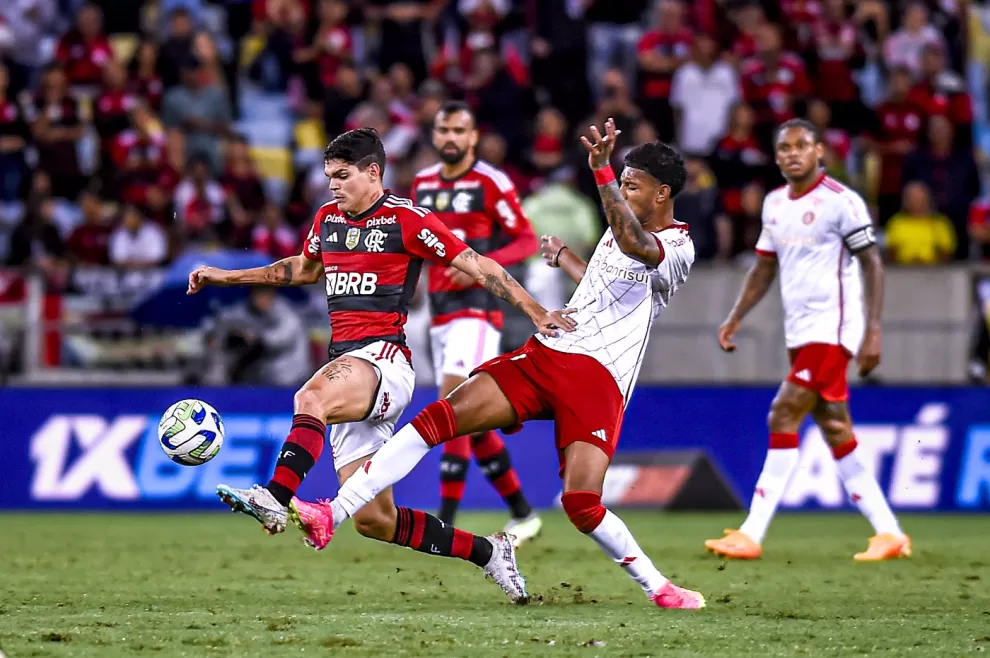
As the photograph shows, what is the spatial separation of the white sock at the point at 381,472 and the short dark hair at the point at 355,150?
1350 millimetres

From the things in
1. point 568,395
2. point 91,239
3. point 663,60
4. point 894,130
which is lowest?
point 568,395

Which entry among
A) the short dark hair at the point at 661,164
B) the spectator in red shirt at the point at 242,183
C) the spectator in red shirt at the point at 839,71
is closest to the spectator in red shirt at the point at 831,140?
the spectator in red shirt at the point at 839,71

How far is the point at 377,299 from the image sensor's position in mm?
7738

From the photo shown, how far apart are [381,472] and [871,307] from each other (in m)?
4.07

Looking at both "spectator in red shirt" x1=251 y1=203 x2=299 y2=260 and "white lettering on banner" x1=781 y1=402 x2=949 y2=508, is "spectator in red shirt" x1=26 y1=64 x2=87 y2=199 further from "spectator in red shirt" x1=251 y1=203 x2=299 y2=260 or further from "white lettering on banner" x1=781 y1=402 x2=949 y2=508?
"white lettering on banner" x1=781 y1=402 x2=949 y2=508

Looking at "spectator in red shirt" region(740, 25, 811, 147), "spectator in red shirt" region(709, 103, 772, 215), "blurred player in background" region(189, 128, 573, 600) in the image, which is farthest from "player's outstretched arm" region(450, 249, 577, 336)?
"spectator in red shirt" region(740, 25, 811, 147)

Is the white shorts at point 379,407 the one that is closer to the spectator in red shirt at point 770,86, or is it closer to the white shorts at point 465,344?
the white shorts at point 465,344

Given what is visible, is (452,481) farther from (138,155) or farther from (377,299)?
(138,155)

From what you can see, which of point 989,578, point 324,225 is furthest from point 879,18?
point 324,225

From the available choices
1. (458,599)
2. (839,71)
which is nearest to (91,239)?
(839,71)

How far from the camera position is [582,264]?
26.1 ft

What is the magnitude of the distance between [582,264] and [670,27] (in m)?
11.7

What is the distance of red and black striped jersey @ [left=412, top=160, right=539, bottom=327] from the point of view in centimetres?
1078

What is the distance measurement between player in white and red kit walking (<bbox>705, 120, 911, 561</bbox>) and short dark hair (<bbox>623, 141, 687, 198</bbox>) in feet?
8.33
